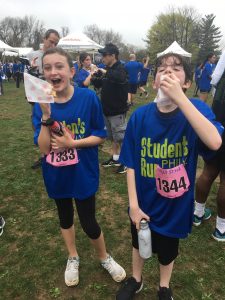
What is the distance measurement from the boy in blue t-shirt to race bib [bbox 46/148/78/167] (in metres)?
0.40

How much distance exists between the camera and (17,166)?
17.5 feet

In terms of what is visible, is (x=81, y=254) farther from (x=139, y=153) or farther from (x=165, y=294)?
(x=139, y=153)

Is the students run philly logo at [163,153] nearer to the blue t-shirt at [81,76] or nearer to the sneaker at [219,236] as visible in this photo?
the sneaker at [219,236]

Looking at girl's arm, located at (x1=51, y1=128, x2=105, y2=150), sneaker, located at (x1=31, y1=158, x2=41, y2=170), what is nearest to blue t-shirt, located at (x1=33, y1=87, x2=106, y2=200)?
girl's arm, located at (x1=51, y1=128, x2=105, y2=150)

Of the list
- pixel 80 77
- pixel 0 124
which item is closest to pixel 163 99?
pixel 80 77

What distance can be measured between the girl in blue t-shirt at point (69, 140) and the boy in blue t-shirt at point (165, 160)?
37cm

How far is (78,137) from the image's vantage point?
7.41ft

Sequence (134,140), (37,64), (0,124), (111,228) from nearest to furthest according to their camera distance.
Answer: (134,140), (111,228), (37,64), (0,124)

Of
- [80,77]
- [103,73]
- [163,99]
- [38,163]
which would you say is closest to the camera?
[163,99]

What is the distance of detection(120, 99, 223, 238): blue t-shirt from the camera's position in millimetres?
1826

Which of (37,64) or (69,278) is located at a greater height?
(37,64)

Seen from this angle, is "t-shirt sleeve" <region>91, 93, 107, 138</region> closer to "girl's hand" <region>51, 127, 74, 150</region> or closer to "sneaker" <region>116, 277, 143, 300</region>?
"girl's hand" <region>51, 127, 74, 150</region>

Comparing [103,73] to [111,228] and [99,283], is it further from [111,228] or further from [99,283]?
[99,283]

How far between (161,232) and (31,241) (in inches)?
69.2
